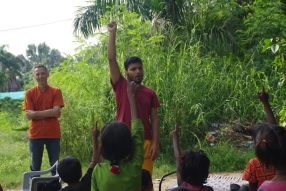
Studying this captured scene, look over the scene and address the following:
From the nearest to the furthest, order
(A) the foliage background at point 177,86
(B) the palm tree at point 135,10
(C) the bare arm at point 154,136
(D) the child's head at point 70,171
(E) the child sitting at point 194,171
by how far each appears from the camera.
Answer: (E) the child sitting at point 194,171, (D) the child's head at point 70,171, (C) the bare arm at point 154,136, (A) the foliage background at point 177,86, (B) the palm tree at point 135,10

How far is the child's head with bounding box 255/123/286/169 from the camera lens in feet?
7.73

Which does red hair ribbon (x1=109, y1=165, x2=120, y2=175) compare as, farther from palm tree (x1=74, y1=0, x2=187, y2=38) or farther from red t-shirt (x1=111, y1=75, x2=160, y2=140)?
palm tree (x1=74, y1=0, x2=187, y2=38)

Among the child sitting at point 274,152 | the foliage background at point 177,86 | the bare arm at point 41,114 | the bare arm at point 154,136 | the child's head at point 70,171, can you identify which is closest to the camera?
the child sitting at point 274,152

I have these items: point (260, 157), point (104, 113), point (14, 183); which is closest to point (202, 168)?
point (260, 157)

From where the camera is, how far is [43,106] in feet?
17.9

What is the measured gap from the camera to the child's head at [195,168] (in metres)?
2.95

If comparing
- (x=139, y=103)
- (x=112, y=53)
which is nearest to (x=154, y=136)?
(x=139, y=103)

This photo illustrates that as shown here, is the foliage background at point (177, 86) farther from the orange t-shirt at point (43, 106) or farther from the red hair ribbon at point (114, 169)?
the red hair ribbon at point (114, 169)

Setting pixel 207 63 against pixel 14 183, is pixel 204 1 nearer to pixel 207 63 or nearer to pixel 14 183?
pixel 207 63

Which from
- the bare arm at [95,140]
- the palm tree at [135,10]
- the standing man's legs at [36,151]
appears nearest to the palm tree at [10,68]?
the palm tree at [135,10]

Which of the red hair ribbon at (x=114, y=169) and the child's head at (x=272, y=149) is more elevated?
the child's head at (x=272, y=149)

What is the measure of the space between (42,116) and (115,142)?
2896 millimetres

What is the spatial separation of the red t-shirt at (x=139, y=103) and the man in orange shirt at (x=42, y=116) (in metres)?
1.74

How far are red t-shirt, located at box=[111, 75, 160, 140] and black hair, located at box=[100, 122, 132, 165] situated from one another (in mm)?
1105
